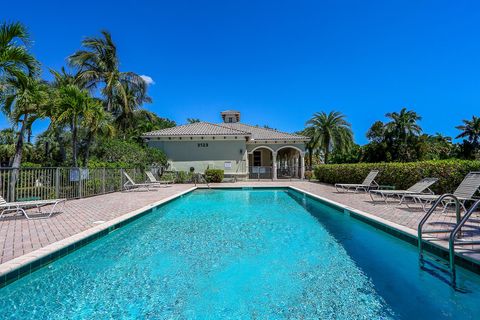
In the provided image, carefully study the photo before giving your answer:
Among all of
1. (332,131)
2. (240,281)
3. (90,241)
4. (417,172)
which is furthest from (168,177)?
(332,131)

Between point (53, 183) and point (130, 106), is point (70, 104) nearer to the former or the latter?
point (53, 183)

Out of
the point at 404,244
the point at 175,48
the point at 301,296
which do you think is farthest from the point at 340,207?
the point at 175,48

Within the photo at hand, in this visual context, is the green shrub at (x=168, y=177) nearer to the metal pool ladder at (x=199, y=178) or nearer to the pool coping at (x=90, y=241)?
the metal pool ladder at (x=199, y=178)

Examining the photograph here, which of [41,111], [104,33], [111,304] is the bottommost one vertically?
[111,304]

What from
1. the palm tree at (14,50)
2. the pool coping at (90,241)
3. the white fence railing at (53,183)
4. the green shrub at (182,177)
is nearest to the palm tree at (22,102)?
the palm tree at (14,50)

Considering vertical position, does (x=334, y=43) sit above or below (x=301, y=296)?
above

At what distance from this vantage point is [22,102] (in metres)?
9.57

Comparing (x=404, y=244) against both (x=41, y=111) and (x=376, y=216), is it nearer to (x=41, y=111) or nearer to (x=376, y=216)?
(x=376, y=216)

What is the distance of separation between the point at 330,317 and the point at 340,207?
21.1ft

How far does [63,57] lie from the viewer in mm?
22172

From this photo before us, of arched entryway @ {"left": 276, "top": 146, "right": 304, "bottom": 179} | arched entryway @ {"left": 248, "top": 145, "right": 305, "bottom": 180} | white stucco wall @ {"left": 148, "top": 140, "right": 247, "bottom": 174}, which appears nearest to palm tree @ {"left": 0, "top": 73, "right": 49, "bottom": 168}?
white stucco wall @ {"left": 148, "top": 140, "right": 247, "bottom": 174}

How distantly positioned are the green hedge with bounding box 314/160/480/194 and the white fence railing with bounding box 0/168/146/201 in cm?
1291

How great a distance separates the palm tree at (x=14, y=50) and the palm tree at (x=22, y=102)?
226 millimetres

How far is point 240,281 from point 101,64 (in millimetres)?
23530
